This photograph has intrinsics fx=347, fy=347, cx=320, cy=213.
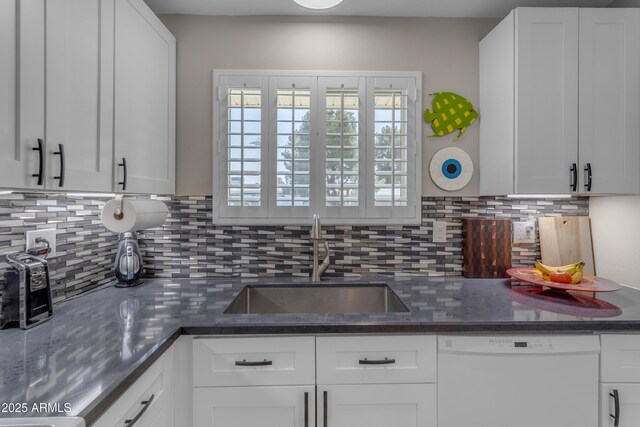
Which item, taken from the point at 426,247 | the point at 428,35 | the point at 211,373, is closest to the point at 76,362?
the point at 211,373

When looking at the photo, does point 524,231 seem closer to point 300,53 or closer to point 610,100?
point 610,100

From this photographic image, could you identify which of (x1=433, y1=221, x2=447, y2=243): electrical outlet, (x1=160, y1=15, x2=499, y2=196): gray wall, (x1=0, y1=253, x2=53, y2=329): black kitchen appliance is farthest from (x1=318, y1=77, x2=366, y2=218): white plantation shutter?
(x1=0, y1=253, x2=53, y2=329): black kitchen appliance

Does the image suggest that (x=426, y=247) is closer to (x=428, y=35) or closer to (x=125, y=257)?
(x=428, y=35)

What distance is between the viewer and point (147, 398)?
102 cm

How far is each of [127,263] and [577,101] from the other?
7.42 feet

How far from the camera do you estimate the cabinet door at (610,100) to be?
1589 millimetres

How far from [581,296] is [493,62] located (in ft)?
3.98

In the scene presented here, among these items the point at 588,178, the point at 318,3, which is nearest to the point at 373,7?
the point at 318,3

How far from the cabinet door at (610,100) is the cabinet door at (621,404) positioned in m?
0.82

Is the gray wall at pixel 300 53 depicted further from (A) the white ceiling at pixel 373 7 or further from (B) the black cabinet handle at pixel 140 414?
(B) the black cabinet handle at pixel 140 414

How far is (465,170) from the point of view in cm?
192

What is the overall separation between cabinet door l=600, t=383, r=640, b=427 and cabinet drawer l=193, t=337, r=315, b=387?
106 cm

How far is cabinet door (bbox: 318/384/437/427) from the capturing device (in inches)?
49.1

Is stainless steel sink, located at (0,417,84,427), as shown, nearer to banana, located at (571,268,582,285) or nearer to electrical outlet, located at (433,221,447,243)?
electrical outlet, located at (433,221,447,243)
